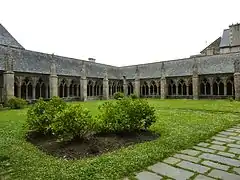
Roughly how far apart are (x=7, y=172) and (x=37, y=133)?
13.7 feet

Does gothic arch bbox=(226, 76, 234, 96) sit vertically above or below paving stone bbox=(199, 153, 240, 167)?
above

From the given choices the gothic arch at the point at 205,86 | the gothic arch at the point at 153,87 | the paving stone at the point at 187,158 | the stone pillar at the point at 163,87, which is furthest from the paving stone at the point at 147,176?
the gothic arch at the point at 153,87

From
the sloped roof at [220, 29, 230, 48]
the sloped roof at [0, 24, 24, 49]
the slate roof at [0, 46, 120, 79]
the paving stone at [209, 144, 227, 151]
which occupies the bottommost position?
the paving stone at [209, 144, 227, 151]

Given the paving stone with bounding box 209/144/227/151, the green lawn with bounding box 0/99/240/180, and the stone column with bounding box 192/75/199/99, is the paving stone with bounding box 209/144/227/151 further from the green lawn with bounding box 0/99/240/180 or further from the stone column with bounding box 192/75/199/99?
the stone column with bounding box 192/75/199/99

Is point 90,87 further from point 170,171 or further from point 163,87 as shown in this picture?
point 170,171

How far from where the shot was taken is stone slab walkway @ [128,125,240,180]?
4168mm

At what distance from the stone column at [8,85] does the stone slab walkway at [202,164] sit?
21.6 metres

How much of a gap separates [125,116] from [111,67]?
36.2 metres

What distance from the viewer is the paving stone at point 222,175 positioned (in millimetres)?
4078

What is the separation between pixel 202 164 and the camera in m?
4.77

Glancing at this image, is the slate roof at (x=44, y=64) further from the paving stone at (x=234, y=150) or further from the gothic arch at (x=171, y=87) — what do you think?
the paving stone at (x=234, y=150)

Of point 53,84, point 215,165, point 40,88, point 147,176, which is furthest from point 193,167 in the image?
point 40,88

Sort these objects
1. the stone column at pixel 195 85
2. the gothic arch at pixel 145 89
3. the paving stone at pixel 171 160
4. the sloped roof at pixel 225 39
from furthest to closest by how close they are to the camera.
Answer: the sloped roof at pixel 225 39 → the gothic arch at pixel 145 89 → the stone column at pixel 195 85 → the paving stone at pixel 171 160

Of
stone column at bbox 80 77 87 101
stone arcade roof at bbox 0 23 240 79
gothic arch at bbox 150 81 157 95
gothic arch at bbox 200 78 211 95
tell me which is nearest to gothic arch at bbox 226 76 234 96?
stone arcade roof at bbox 0 23 240 79
